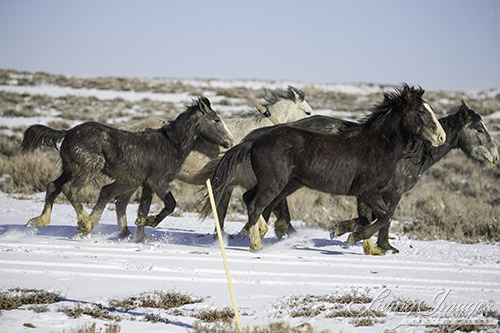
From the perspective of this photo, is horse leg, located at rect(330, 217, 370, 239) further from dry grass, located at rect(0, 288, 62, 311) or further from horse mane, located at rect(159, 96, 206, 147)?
Result: dry grass, located at rect(0, 288, 62, 311)

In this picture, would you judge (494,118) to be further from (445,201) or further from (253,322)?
(253,322)

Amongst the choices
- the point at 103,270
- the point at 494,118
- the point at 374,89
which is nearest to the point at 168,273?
the point at 103,270

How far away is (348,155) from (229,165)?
5.71 ft

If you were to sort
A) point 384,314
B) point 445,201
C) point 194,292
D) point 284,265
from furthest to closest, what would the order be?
point 445,201 → point 284,265 → point 194,292 → point 384,314

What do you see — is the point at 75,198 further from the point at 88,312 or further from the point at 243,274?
the point at 88,312

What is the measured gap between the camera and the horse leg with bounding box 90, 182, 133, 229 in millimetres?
9734

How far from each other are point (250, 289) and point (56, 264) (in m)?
2.36

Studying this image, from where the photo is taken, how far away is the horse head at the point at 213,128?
962 centimetres

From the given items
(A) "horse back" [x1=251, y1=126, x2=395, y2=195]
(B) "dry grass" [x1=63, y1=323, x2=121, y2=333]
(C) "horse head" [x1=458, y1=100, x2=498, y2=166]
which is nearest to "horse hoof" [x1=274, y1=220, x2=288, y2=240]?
(A) "horse back" [x1=251, y1=126, x2=395, y2=195]

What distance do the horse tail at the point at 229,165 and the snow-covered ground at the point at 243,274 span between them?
37.3 inches

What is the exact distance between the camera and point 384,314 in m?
5.50

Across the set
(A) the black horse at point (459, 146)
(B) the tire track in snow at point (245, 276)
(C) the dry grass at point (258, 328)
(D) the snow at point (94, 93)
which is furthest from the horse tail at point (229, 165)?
(D) the snow at point (94, 93)

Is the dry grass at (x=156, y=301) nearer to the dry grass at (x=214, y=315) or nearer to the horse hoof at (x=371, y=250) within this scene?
the dry grass at (x=214, y=315)

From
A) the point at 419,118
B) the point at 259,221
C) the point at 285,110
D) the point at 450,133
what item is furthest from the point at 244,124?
the point at 450,133
